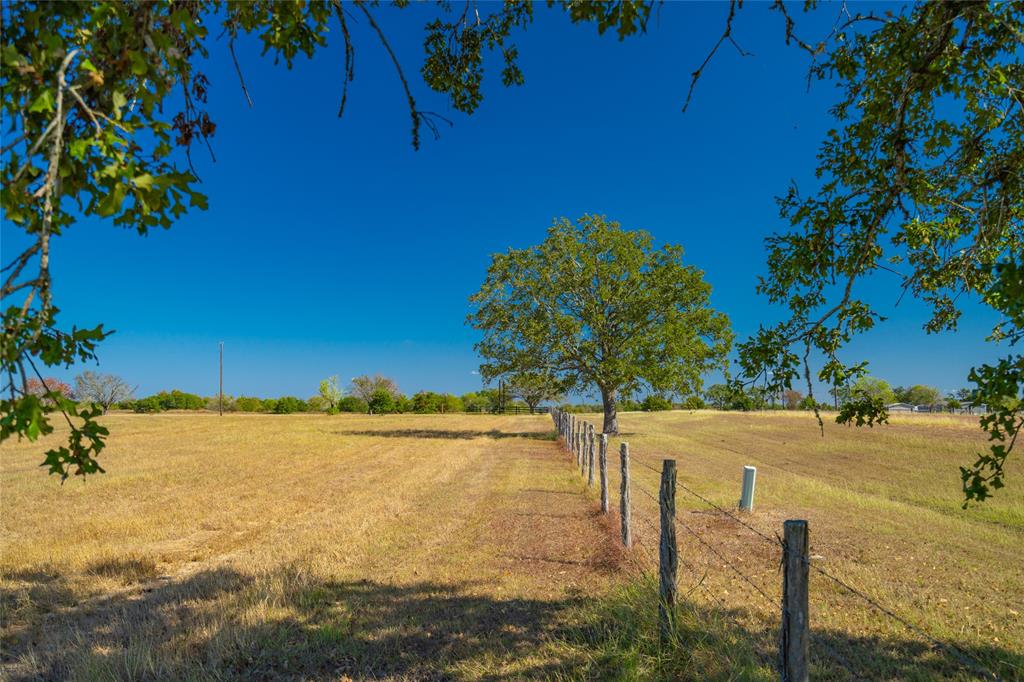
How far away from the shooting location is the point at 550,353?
3100cm

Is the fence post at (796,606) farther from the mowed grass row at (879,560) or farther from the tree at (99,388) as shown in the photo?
the tree at (99,388)

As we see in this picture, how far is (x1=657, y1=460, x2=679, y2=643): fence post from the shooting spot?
4.98m

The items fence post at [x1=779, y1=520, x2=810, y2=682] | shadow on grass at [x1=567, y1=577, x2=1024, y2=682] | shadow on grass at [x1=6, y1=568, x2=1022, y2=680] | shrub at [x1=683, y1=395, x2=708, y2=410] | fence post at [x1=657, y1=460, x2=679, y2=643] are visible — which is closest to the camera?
fence post at [x1=779, y1=520, x2=810, y2=682]

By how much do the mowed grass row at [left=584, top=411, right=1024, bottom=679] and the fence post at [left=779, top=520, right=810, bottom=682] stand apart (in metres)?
1.72

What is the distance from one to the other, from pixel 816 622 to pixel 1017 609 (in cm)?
279

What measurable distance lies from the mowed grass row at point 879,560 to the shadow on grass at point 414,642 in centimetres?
6

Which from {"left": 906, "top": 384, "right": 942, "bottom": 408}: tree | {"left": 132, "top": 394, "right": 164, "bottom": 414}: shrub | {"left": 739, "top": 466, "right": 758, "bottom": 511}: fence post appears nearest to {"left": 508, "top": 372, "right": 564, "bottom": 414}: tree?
{"left": 739, "top": 466, "right": 758, "bottom": 511}: fence post

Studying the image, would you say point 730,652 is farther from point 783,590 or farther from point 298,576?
point 298,576

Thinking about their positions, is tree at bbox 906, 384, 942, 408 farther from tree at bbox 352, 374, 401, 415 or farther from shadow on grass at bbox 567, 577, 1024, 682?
shadow on grass at bbox 567, 577, 1024, 682

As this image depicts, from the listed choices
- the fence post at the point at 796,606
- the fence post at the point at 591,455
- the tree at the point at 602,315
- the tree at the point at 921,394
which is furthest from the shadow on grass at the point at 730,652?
the tree at the point at 921,394

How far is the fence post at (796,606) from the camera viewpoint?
3373 millimetres

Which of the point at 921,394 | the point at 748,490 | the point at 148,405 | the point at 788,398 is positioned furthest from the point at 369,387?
the point at 921,394

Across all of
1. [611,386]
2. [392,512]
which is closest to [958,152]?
[392,512]

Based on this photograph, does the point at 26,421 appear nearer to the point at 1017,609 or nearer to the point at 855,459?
the point at 1017,609
